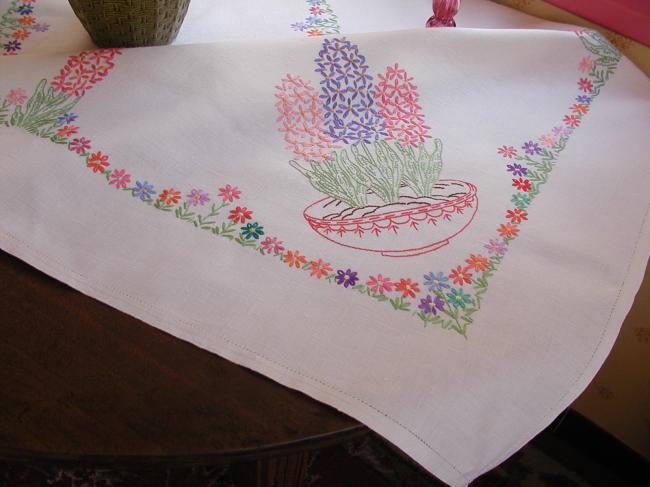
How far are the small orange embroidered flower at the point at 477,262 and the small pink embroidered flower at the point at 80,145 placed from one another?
0.51 meters

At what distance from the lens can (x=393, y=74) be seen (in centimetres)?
99

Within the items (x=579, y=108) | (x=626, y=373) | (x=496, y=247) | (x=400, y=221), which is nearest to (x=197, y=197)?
(x=400, y=221)

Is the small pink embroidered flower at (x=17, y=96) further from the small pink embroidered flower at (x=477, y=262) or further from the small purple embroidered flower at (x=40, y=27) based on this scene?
the small pink embroidered flower at (x=477, y=262)

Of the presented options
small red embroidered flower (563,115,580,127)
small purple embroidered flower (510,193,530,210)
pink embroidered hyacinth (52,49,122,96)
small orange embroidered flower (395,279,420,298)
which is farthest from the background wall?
pink embroidered hyacinth (52,49,122,96)

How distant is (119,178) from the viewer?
2.75 ft

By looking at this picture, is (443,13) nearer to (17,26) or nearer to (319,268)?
(319,268)

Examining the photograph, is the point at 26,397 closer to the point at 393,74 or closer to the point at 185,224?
the point at 185,224

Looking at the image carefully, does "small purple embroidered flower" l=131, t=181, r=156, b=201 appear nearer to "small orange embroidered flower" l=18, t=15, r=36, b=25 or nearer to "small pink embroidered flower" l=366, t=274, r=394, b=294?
"small pink embroidered flower" l=366, t=274, r=394, b=294

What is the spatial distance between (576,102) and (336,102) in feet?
1.27

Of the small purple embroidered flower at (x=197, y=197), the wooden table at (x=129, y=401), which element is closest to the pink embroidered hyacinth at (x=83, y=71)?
the small purple embroidered flower at (x=197, y=197)

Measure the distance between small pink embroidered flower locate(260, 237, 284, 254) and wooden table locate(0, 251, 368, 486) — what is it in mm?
155

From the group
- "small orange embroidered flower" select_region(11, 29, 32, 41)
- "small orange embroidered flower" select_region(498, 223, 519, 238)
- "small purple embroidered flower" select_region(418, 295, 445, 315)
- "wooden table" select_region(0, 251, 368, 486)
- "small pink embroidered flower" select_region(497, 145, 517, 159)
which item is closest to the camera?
"wooden table" select_region(0, 251, 368, 486)

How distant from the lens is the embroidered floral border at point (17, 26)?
3.39ft

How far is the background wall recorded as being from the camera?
1.17 metres
